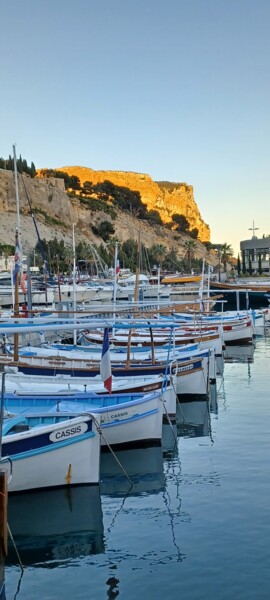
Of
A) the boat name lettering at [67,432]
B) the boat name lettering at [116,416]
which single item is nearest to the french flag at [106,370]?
the boat name lettering at [67,432]

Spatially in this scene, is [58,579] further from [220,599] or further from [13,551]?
[220,599]

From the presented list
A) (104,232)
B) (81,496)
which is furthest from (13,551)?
(104,232)

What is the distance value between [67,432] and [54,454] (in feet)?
2.03

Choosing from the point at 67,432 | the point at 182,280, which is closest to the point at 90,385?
the point at 67,432

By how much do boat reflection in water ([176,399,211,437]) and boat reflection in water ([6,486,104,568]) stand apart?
8.20 metres

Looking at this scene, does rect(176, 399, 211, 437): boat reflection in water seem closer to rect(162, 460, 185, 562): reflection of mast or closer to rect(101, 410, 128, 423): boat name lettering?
rect(162, 460, 185, 562): reflection of mast

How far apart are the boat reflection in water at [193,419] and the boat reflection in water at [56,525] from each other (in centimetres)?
820

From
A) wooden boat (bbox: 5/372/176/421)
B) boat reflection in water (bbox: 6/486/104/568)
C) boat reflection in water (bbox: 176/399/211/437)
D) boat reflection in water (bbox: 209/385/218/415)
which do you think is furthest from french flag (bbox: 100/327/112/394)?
boat reflection in water (bbox: 209/385/218/415)

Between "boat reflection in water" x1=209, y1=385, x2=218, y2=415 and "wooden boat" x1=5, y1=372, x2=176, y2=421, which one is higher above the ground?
"wooden boat" x1=5, y1=372, x2=176, y2=421

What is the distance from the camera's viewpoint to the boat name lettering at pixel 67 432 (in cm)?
1684

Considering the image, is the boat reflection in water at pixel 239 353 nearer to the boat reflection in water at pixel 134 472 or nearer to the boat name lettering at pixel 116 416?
the boat reflection in water at pixel 134 472

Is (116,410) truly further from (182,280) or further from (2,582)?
(182,280)

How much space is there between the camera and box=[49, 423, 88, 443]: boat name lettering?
16844 mm

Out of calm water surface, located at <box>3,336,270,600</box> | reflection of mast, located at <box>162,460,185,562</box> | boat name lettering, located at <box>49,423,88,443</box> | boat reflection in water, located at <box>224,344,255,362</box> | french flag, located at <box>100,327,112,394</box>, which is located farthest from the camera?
Result: boat reflection in water, located at <box>224,344,255,362</box>
